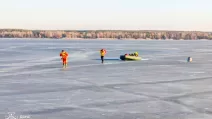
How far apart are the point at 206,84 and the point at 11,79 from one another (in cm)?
915

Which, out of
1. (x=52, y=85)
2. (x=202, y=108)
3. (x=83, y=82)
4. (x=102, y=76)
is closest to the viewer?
(x=202, y=108)

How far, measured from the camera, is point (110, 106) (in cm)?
1298

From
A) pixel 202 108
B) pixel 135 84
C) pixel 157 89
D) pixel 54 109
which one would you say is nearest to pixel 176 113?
pixel 202 108

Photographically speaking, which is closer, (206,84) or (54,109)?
(54,109)

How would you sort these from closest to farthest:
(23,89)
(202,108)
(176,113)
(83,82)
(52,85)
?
(176,113)
(202,108)
(23,89)
(52,85)
(83,82)

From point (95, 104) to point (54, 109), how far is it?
4.97 ft

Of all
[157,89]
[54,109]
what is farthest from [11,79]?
[54,109]

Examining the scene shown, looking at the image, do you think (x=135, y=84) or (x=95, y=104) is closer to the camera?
(x=95, y=104)

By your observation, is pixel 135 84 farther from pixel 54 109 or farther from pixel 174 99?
pixel 54 109

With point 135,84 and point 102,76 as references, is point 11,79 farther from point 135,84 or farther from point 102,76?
point 135,84

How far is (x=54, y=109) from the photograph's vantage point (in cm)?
1239

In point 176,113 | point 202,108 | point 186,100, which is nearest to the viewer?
point 176,113

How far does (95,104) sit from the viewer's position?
13359 millimetres

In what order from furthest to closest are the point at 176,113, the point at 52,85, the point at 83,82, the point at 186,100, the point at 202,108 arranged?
the point at 83,82 → the point at 52,85 → the point at 186,100 → the point at 202,108 → the point at 176,113
